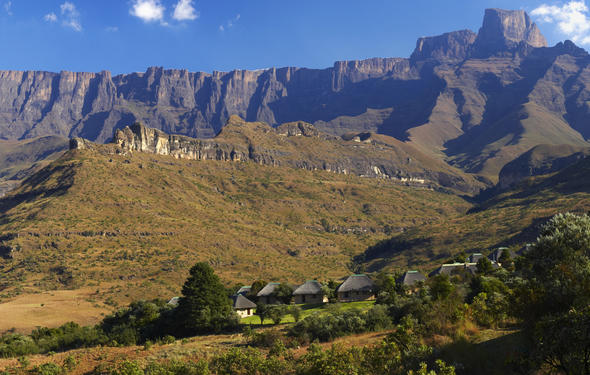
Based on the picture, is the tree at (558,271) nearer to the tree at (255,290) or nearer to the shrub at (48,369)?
the shrub at (48,369)

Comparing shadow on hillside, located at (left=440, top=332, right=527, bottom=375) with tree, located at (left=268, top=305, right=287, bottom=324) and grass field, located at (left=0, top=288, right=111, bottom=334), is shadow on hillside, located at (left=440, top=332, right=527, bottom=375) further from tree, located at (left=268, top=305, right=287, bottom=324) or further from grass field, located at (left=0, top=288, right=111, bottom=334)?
grass field, located at (left=0, top=288, right=111, bottom=334)

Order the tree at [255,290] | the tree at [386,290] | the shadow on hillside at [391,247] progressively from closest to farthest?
the tree at [386,290] < the tree at [255,290] < the shadow on hillside at [391,247]

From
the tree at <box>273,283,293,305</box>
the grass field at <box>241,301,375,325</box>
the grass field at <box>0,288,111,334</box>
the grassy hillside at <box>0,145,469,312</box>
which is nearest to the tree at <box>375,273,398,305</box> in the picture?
the grass field at <box>241,301,375,325</box>

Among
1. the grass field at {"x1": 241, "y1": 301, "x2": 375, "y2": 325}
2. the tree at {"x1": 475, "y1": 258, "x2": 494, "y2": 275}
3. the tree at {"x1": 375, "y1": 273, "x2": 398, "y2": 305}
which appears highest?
the tree at {"x1": 475, "y1": 258, "x2": 494, "y2": 275}

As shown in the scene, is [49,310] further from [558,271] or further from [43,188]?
[43,188]

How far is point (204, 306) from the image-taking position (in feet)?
146

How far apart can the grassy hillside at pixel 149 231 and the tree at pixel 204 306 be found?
50199 mm

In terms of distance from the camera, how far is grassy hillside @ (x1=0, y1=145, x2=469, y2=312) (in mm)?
104188

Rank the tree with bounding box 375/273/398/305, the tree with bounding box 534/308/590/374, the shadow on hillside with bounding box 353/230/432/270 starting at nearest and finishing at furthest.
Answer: the tree with bounding box 534/308/590/374, the tree with bounding box 375/273/398/305, the shadow on hillside with bounding box 353/230/432/270

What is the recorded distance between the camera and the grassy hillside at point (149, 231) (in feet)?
342

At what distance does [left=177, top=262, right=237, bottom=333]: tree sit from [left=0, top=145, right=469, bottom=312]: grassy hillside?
50.2 meters

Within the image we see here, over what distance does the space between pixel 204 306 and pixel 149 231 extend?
89729 mm

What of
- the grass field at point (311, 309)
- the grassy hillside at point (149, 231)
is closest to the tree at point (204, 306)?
the grass field at point (311, 309)

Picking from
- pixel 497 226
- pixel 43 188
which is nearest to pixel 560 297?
pixel 497 226
